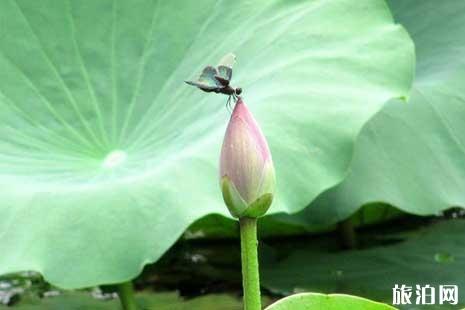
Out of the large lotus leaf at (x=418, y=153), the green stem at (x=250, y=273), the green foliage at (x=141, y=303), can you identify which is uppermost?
the large lotus leaf at (x=418, y=153)

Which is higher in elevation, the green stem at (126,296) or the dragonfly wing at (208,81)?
the dragonfly wing at (208,81)

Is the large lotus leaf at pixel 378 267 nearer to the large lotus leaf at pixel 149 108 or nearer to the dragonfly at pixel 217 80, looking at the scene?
the large lotus leaf at pixel 149 108

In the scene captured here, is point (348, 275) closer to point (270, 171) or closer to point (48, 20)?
A: point (48, 20)

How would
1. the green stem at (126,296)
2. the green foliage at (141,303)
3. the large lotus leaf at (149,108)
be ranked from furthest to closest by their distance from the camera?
the green foliage at (141,303)
the green stem at (126,296)
the large lotus leaf at (149,108)

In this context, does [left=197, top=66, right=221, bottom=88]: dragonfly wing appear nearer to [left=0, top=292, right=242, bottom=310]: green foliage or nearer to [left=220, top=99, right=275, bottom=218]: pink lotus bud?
[left=220, top=99, right=275, bottom=218]: pink lotus bud

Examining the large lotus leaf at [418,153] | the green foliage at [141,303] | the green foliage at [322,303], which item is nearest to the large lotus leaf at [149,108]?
the large lotus leaf at [418,153]

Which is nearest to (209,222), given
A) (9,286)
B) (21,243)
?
(9,286)
